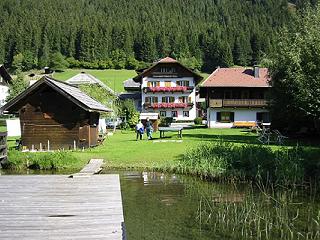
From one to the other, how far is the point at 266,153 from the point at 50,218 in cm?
1300

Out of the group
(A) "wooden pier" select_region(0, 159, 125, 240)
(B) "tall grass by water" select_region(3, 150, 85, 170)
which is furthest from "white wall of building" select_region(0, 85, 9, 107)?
(A) "wooden pier" select_region(0, 159, 125, 240)

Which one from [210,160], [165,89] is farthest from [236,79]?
[210,160]

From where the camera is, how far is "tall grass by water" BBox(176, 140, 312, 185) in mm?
17812

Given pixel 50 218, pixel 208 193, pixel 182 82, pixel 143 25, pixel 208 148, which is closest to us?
pixel 50 218

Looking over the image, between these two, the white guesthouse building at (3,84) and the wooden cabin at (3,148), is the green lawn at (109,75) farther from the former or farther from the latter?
the wooden cabin at (3,148)

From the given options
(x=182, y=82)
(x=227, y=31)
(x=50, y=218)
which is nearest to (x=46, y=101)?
(x=50, y=218)

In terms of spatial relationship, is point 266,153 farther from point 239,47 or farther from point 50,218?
point 239,47

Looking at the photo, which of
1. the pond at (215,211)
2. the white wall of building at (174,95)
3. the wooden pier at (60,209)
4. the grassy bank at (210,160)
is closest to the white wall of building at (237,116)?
the white wall of building at (174,95)

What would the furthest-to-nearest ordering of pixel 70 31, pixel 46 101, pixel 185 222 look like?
pixel 70 31
pixel 46 101
pixel 185 222

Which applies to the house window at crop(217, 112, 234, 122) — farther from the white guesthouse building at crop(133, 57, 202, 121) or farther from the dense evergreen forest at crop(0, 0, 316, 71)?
the dense evergreen forest at crop(0, 0, 316, 71)

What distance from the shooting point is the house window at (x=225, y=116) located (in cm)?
6372

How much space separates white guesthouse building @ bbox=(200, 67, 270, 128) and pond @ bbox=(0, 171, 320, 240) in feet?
145

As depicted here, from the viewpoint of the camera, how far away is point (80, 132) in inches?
1188

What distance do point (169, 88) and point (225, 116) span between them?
1624cm
